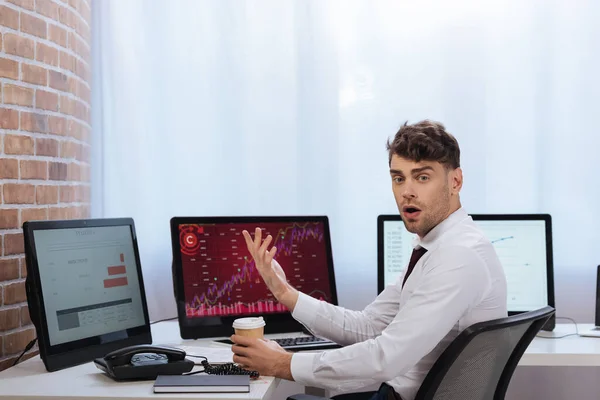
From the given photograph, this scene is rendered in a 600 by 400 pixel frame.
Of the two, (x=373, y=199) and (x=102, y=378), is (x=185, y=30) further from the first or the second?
(x=102, y=378)

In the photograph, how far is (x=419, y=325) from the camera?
5.88ft

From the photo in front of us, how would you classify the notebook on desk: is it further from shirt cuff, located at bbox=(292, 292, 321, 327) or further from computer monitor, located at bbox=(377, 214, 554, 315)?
computer monitor, located at bbox=(377, 214, 554, 315)

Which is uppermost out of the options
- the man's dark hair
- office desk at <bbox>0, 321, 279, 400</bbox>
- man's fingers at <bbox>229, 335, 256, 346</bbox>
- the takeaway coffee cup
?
the man's dark hair

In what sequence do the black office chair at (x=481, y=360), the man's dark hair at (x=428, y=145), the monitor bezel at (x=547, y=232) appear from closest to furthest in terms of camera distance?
1. the black office chair at (x=481, y=360)
2. the man's dark hair at (x=428, y=145)
3. the monitor bezel at (x=547, y=232)

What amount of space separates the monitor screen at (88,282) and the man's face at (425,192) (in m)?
0.92

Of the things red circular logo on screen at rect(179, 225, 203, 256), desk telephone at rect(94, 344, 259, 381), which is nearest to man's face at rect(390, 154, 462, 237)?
desk telephone at rect(94, 344, 259, 381)

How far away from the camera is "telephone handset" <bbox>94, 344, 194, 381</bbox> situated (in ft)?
6.23

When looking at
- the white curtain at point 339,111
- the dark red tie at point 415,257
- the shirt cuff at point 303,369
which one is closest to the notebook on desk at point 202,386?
the shirt cuff at point 303,369

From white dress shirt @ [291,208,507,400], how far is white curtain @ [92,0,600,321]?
125cm

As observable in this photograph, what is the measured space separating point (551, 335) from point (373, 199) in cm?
96

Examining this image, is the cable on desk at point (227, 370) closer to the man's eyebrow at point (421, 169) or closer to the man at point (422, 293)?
the man at point (422, 293)

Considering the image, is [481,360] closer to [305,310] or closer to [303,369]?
[303,369]

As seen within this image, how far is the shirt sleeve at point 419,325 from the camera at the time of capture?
180 centimetres

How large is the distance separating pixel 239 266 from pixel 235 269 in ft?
0.06
